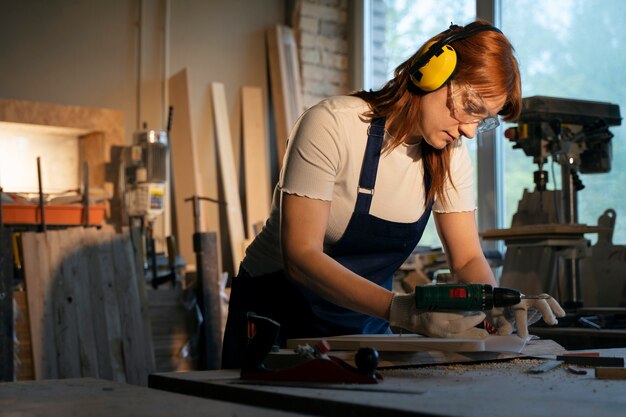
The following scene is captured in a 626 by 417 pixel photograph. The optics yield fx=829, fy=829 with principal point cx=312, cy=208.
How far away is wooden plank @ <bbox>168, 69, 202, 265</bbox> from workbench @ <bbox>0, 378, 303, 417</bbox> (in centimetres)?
427

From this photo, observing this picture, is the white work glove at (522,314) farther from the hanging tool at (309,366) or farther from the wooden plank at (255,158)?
the wooden plank at (255,158)

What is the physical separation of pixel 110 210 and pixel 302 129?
3.93m

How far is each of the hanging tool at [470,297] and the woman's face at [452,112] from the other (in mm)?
499

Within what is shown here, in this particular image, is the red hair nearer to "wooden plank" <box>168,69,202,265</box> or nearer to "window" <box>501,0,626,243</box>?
"window" <box>501,0,626,243</box>

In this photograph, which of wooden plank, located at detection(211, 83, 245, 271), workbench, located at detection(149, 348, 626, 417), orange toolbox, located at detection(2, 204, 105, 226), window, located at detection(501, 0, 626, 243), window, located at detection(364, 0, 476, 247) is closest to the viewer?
workbench, located at detection(149, 348, 626, 417)

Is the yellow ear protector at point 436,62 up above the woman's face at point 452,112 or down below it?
above

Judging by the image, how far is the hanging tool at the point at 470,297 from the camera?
4.77 feet

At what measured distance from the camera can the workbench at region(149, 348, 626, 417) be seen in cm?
102

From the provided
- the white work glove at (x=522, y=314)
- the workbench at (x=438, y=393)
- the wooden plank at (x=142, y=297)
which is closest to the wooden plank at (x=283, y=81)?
the wooden plank at (x=142, y=297)

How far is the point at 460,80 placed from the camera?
1804 millimetres

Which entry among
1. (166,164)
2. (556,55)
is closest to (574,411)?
(556,55)

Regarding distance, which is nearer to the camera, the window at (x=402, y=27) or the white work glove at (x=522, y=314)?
the white work glove at (x=522, y=314)

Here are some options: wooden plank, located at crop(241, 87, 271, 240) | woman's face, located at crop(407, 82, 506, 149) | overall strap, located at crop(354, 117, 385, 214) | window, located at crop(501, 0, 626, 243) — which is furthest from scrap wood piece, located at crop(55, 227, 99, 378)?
woman's face, located at crop(407, 82, 506, 149)

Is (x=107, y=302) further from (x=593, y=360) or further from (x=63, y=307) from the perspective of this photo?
(x=593, y=360)
